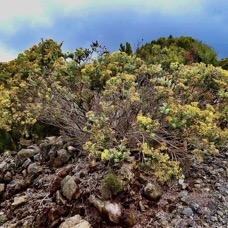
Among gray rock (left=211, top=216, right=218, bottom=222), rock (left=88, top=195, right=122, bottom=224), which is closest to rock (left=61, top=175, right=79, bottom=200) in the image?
rock (left=88, top=195, right=122, bottom=224)

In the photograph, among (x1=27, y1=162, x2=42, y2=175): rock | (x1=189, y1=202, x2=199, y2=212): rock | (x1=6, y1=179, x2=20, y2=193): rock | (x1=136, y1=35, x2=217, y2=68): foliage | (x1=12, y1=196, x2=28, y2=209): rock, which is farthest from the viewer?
(x1=136, y1=35, x2=217, y2=68): foliage

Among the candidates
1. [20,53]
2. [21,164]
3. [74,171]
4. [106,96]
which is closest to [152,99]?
[106,96]

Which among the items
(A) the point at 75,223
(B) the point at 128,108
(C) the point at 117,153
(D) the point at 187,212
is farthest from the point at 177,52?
(A) the point at 75,223

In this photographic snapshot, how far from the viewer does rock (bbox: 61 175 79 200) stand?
4883 millimetres

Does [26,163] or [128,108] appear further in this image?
[26,163]

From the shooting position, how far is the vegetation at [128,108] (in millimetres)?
4955

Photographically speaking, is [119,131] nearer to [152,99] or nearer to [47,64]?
[152,99]

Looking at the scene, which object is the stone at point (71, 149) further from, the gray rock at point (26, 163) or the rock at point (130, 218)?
the rock at point (130, 218)

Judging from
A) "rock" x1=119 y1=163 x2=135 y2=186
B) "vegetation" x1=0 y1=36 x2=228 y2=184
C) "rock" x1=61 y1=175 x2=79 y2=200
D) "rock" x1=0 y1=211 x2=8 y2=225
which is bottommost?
"rock" x1=0 y1=211 x2=8 y2=225

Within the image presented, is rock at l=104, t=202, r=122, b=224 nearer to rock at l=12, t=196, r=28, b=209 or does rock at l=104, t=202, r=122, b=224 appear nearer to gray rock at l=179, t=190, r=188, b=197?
gray rock at l=179, t=190, r=188, b=197

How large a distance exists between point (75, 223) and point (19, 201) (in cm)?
160

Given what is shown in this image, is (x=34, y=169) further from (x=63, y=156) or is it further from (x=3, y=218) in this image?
(x=3, y=218)

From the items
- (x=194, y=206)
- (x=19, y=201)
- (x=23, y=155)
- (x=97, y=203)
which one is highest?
(x=23, y=155)

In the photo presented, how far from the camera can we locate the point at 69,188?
495cm
